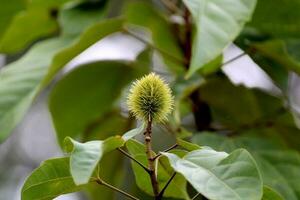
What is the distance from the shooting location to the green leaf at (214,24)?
914 millimetres

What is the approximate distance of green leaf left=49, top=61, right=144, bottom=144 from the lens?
150 centimetres

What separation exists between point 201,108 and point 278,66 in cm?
15

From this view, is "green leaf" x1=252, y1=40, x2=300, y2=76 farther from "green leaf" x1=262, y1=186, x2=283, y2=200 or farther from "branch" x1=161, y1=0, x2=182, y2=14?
"green leaf" x1=262, y1=186, x2=283, y2=200

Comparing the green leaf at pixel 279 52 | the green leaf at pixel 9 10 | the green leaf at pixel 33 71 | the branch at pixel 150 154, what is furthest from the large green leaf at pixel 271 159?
the green leaf at pixel 9 10

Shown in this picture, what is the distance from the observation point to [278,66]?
52.4 inches

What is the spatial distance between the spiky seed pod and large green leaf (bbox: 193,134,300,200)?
1.03 feet

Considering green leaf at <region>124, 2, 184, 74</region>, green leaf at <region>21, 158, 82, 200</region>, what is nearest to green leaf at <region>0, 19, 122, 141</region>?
green leaf at <region>124, 2, 184, 74</region>

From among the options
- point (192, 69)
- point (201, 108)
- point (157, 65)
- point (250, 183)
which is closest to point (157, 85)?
point (192, 69)

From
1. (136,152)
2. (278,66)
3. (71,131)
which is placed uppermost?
(136,152)

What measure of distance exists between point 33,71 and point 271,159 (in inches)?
16.4

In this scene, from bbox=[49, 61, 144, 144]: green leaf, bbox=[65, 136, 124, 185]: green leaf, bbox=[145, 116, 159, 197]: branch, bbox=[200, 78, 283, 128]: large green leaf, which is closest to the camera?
bbox=[65, 136, 124, 185]: green leaf

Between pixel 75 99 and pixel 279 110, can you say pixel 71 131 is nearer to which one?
pixel 75 99

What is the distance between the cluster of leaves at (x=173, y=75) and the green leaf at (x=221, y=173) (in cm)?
7

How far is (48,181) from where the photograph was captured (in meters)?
0.88
